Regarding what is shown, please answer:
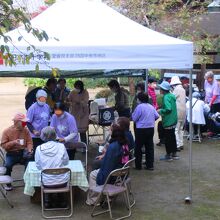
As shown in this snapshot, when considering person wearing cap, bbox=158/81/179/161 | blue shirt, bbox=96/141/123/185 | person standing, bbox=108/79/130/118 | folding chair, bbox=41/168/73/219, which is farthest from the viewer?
person standing, bbox=108/79/130/118

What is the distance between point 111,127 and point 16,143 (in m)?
1.66

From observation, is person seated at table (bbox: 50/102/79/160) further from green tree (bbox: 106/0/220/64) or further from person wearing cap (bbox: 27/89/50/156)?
green tree (bbox: 106/0/220/64)

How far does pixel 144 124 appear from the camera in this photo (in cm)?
855

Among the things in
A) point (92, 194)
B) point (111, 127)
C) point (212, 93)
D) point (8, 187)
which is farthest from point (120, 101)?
point (92, 194)

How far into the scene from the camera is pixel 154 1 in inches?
601

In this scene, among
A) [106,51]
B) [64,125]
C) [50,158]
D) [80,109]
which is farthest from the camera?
[80,109]

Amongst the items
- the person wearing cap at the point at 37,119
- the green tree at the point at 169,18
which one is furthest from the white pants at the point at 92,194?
the green tree at the point at 169,18

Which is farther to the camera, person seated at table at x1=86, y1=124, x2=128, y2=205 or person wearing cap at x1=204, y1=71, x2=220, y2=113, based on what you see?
person wearing cap at x1=204, y1=71, x2=220, y2=113

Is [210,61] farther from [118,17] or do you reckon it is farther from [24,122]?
[24,122]

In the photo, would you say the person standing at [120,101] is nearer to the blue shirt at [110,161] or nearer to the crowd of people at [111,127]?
the crowd of people at [111,127]

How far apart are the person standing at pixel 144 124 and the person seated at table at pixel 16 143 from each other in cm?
200

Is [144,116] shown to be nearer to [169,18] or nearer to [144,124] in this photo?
[144,124]

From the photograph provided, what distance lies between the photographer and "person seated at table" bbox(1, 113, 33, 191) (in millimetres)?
7570

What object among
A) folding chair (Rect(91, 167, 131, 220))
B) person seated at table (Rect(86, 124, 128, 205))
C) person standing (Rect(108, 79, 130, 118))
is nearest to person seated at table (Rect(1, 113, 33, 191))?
person seated at table (Rect(86, 124, 128, 205))
